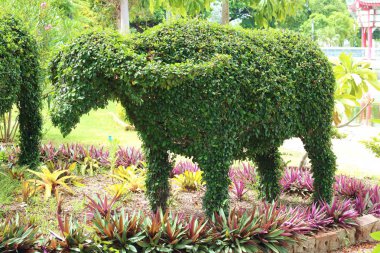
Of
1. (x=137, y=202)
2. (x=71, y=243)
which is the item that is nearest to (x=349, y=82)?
(x=137, y=202)

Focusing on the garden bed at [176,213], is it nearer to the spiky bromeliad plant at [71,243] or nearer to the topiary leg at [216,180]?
the spiky bromeliad plant at [71,243]

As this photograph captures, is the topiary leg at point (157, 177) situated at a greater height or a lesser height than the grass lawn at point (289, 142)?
greater

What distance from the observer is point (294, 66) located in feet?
18.9

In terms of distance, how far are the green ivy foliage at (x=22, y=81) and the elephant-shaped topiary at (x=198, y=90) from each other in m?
2.05

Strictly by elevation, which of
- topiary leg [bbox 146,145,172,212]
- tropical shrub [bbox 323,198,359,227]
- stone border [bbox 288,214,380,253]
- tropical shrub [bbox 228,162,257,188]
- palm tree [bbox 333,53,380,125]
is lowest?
stone border [bbox 288,214,380,253]

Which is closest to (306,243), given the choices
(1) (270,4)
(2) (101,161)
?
(1) (270,4)

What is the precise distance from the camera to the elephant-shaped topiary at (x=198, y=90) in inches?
189

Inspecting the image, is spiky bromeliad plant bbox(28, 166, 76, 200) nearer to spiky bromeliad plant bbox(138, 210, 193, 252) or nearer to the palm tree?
spiky bromeliad plant bbox(138, 210, 193, 252)

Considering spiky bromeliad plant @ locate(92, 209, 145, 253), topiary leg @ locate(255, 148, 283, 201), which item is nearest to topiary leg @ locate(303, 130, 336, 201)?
topiary leg @ locate(255, 148, 283, 201)

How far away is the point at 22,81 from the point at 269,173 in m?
3.88

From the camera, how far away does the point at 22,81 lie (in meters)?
7.71

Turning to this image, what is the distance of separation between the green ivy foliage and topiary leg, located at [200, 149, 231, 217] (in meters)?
3.26

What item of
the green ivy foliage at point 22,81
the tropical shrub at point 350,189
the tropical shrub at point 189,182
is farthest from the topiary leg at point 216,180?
the green ivy foliage at point 22,81

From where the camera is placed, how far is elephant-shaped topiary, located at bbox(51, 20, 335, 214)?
4.80 m
